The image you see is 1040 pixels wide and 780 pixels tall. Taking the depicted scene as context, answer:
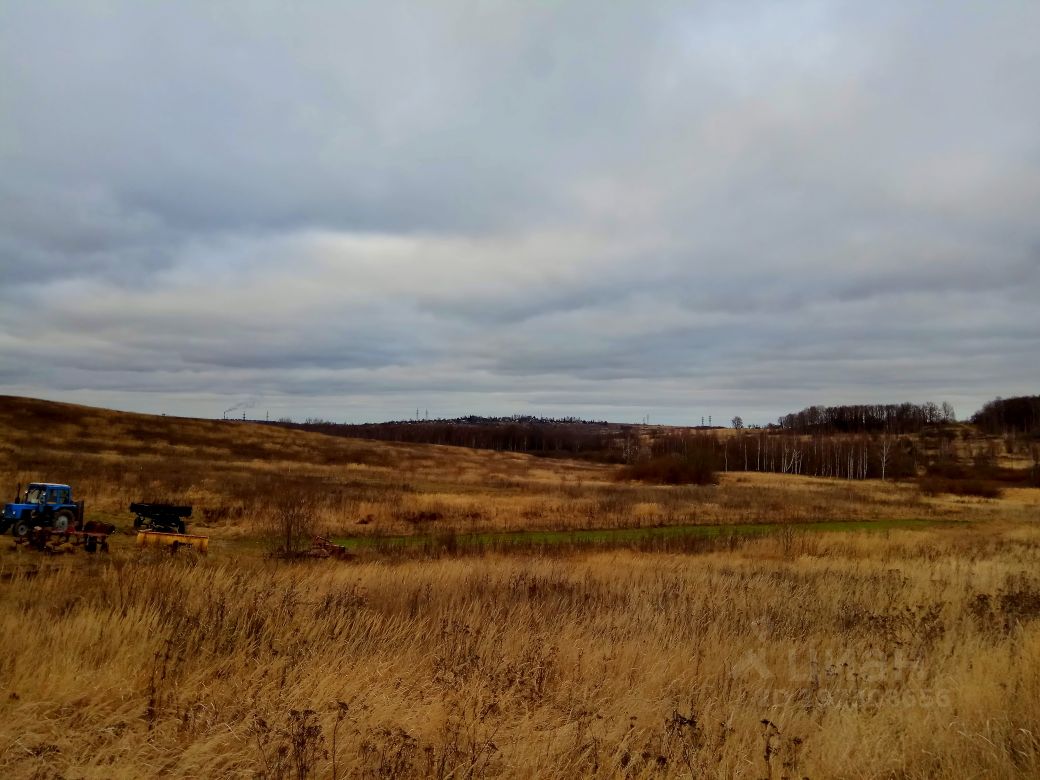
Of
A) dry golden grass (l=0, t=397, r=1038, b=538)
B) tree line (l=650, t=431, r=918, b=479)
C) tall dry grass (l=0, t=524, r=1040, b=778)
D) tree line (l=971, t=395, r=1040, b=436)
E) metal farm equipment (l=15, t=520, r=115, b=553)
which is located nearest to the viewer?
tall dry grass (l=0, t=524, r=1040, b=778)

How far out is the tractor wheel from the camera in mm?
20266

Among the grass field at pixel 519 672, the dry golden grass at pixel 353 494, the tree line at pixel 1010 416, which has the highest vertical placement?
the tree line at pixel 1010 416

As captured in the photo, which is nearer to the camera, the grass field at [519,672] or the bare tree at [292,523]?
the grass field at [519,672]

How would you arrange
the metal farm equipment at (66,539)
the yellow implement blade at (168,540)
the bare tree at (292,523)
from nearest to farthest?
the metal farm equipment at (66,539) < the yellow implement blade at (168,540) < the bare tree at (292,523)

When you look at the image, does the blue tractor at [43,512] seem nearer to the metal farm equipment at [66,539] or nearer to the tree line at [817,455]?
the metal farm equipment at [66,539]

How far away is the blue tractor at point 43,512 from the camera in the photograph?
20062mm

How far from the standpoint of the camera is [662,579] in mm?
13969

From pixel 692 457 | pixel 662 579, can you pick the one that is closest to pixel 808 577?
pixel 662 579

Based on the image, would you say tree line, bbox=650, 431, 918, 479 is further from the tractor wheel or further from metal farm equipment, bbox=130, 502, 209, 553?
the tractor wheel

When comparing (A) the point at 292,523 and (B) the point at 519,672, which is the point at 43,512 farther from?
(B) the point at 519,672

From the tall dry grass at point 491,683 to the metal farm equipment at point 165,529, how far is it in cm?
801

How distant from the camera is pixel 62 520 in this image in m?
20.6

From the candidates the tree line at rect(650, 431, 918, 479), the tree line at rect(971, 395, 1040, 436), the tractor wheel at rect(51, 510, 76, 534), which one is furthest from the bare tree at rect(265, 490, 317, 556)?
the tree line at rect(971, 395, 1040, 436)

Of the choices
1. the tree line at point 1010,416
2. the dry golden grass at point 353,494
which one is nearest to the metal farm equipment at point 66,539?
the dry golden grass at point 353,494
